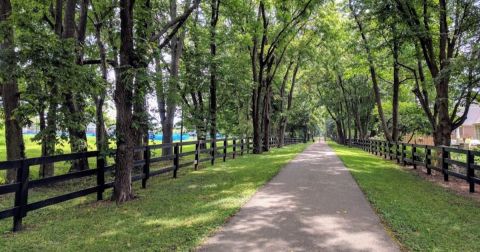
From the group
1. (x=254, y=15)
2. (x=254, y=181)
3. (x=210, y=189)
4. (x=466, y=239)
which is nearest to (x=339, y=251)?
(x=466, y=239)

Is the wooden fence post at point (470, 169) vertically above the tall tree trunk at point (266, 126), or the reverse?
the tall tree trunk at point (266, 126)

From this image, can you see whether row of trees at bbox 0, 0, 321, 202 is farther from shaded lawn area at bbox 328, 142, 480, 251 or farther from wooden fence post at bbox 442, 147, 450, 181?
wooden fence post at bbox 442, 147, 450, 181

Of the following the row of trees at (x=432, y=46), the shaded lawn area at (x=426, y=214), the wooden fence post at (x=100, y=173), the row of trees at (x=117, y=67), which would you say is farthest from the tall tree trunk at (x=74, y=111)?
the row of trees at (x=432, y=46)

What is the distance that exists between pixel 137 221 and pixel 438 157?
10.3 m

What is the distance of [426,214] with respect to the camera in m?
6.41

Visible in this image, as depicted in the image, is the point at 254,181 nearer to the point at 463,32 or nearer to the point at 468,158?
the point at 468,158

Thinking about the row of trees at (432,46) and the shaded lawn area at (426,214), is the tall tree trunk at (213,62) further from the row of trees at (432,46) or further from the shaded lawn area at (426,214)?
the shaded lawn area at (426,214)

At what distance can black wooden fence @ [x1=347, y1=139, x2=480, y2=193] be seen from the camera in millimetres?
9250

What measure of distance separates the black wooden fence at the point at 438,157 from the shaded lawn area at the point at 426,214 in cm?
80

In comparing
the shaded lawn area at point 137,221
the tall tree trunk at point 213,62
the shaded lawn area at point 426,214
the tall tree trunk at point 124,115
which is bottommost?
the shaded lawn area at point 426,214

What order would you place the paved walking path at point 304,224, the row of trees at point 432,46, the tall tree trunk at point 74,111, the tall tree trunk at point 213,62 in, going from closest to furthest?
the paved walking path at point 304,224 < the tall tree trunk at point 74,111 < the row of trees at point 432,46 < the tall tree trunk at point 213,62

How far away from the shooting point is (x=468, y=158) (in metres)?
9.24

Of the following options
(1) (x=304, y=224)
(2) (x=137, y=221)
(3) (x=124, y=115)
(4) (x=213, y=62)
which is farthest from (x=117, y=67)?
(4) (x=213, y=62)

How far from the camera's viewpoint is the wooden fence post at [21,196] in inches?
218
